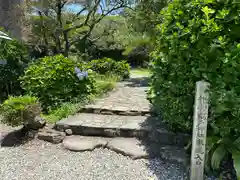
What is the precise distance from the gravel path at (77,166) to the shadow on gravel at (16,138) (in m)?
0.22

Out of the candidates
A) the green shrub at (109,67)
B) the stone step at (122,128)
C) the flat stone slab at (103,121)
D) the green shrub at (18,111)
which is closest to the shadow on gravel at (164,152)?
the stone step at (122,128)

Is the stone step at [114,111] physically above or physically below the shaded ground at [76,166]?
above

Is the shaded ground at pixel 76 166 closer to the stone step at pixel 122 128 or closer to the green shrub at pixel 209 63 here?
the stone step at pixel 122 128

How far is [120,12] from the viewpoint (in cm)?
1145

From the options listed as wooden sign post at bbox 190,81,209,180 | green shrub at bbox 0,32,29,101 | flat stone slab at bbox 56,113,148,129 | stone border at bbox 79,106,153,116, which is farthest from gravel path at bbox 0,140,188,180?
green shrub at bbox 0,32,29,101

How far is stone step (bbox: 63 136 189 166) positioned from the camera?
2.97 metres

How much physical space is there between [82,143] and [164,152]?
1.18m

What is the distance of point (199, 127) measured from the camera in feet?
7.48

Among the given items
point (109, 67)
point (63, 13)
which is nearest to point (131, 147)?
point (109, 67)

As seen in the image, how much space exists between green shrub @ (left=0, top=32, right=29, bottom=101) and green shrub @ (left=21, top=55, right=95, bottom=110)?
0.98 metres

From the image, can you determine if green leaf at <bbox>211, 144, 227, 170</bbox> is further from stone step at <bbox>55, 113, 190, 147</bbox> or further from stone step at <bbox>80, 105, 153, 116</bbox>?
stone step at <bbox>80, 105, 153, 116</bbox>

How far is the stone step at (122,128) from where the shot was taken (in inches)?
129

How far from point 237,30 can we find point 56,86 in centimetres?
365

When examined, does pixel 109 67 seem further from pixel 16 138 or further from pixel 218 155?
pixel 218 155
